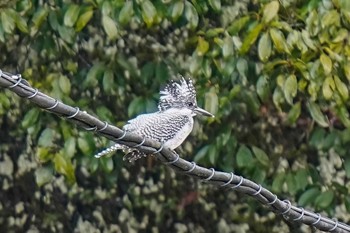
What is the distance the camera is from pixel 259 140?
5.28 metres

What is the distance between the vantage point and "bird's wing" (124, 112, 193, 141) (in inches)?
138

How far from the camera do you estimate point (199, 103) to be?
456 centimetres

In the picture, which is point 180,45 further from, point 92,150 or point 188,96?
point 188,96

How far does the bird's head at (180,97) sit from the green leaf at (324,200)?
3.99ft

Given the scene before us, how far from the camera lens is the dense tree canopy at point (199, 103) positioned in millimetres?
4516

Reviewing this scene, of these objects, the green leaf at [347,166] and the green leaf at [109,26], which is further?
the green leaf at [347,166]

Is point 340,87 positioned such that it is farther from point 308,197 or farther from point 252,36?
point 308,197

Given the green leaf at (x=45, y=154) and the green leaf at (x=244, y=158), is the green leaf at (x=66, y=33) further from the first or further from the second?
the green leaf at (x=244, y=158)

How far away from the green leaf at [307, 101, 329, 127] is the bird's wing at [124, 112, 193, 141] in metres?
1.14

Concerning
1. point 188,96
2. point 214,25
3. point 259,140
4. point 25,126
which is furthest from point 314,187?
point 188,96

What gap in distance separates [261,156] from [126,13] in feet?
3.02

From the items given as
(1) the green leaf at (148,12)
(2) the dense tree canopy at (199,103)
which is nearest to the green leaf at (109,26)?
(2) the dense tree canopy at (199,103)

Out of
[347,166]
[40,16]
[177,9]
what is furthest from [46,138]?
[347,166]

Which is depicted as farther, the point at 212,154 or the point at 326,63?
the point at 212,154
